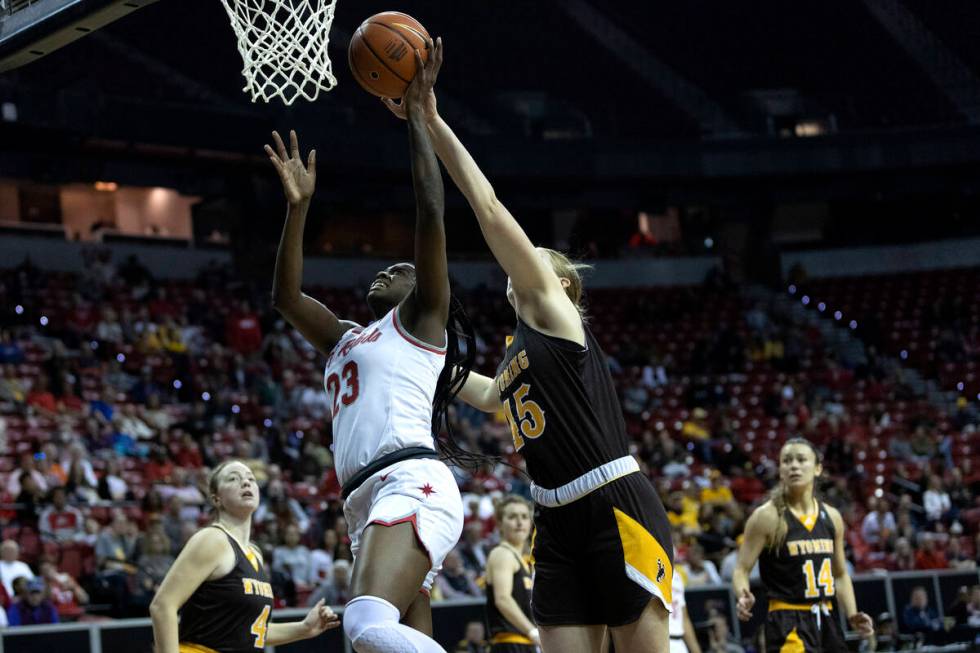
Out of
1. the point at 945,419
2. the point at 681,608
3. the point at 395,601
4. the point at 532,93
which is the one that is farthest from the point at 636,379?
the point at 395,601

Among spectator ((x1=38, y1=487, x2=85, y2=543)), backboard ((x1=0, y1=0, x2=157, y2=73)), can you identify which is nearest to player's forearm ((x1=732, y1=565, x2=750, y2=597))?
backboard ((x1=0, y1=0, x2=157, y2=73))

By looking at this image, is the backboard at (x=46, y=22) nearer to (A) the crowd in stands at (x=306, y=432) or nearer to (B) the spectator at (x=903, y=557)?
(A) the crowd in stands at (x=306, y=432)

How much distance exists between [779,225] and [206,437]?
731 inches

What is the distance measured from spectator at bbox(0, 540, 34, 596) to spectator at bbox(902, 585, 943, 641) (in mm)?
8752

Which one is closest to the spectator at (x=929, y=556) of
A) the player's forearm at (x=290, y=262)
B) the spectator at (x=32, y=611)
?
the spectator at (x=32, y=611)

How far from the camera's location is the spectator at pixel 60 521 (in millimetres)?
12891

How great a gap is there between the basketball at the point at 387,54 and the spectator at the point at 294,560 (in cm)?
873

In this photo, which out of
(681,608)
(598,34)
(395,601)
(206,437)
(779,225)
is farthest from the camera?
(779,225)

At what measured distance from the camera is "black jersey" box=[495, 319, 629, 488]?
15.4 ft

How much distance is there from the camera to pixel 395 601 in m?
4.22

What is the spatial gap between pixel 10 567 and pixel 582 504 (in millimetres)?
8211

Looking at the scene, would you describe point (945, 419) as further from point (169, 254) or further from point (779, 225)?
point (169, 254)

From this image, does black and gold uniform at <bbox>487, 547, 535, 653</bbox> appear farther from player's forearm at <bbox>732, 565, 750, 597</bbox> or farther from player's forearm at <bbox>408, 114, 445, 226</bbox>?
player's forearm at <bbox>408, 114, 445, 226</bbox>

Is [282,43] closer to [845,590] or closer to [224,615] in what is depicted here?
[224,615]
